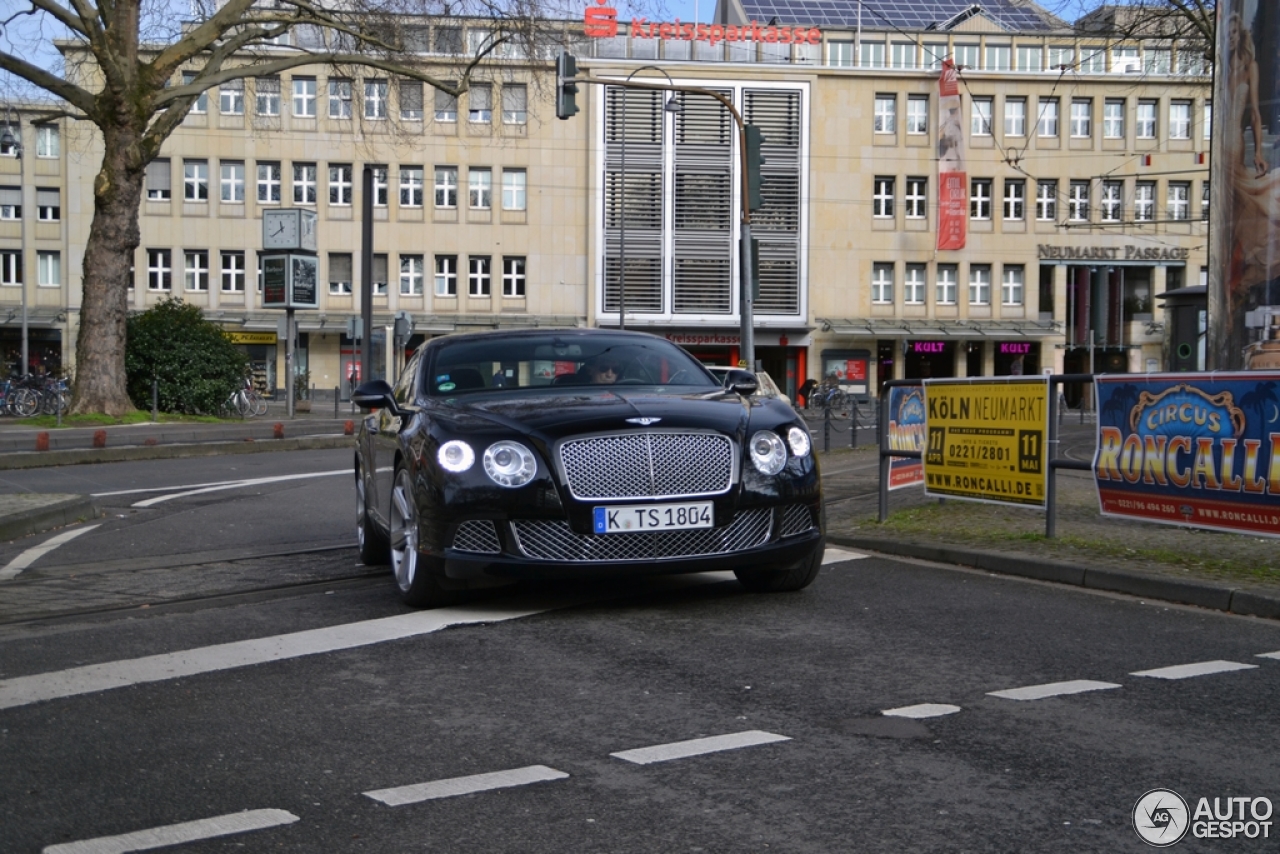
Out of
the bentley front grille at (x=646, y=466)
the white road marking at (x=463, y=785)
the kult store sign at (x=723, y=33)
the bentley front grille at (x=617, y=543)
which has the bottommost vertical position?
the white road marking at (x=463, y=785)

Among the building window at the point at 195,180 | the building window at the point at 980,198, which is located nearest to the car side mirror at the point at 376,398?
the building window at the point at 195,180

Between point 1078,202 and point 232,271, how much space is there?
3607 cm

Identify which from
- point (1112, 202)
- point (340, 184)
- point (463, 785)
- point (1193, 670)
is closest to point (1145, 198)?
point (1112, 202)

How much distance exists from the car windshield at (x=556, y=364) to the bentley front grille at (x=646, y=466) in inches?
44.0

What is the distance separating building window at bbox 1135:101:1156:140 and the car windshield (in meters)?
61.8

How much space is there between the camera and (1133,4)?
28828 mm

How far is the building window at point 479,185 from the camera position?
208 feet

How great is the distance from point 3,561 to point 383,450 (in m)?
3.20

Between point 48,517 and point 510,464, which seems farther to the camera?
point 48,517

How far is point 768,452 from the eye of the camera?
7.20m

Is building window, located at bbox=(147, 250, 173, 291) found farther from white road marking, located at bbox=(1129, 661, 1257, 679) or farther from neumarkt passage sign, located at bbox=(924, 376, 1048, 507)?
white road marking, located at bbox=(1129, 661, 1257, 679)

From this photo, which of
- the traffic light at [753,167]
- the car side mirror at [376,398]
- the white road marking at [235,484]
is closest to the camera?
the car side mirror at [376,398]

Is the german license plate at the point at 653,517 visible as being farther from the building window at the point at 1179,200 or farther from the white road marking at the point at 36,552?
the building window at the point at 1179,200

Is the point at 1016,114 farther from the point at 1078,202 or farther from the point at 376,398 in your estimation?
the point at 376,398
